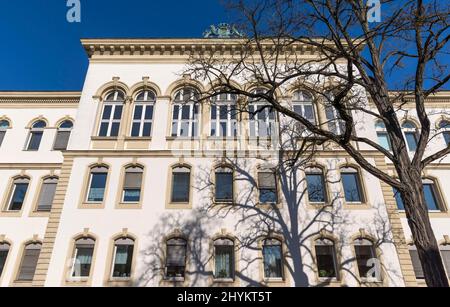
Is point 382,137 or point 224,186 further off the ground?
point 382,137

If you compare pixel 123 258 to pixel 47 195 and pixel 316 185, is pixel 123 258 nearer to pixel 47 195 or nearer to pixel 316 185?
pixel 47 195

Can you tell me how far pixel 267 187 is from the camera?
1495 centimetres

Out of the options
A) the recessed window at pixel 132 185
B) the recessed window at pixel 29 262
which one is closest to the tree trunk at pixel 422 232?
the recessed window at pixel 132 185

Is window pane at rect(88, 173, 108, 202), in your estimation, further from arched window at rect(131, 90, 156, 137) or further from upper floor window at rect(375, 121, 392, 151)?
upper floor window at rect(375, 121, 392, 151)

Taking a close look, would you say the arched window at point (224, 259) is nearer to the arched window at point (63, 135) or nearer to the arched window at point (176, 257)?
the arched window at point (176, 257)

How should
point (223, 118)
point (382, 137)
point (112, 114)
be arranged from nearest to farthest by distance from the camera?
point (223, 118) < point (112, 114) < point (382, 137)

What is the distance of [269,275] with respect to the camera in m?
13.1

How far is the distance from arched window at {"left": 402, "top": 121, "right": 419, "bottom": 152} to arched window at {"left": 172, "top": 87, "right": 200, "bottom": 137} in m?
13.3

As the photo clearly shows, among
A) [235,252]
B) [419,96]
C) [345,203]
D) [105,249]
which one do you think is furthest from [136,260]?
[419,96]

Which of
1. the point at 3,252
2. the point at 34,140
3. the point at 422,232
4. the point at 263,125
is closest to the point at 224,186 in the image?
the point at 263,125

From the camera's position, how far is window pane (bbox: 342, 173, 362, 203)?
14.7 m

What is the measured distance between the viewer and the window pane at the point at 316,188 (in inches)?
573

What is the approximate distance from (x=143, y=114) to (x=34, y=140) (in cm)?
845
